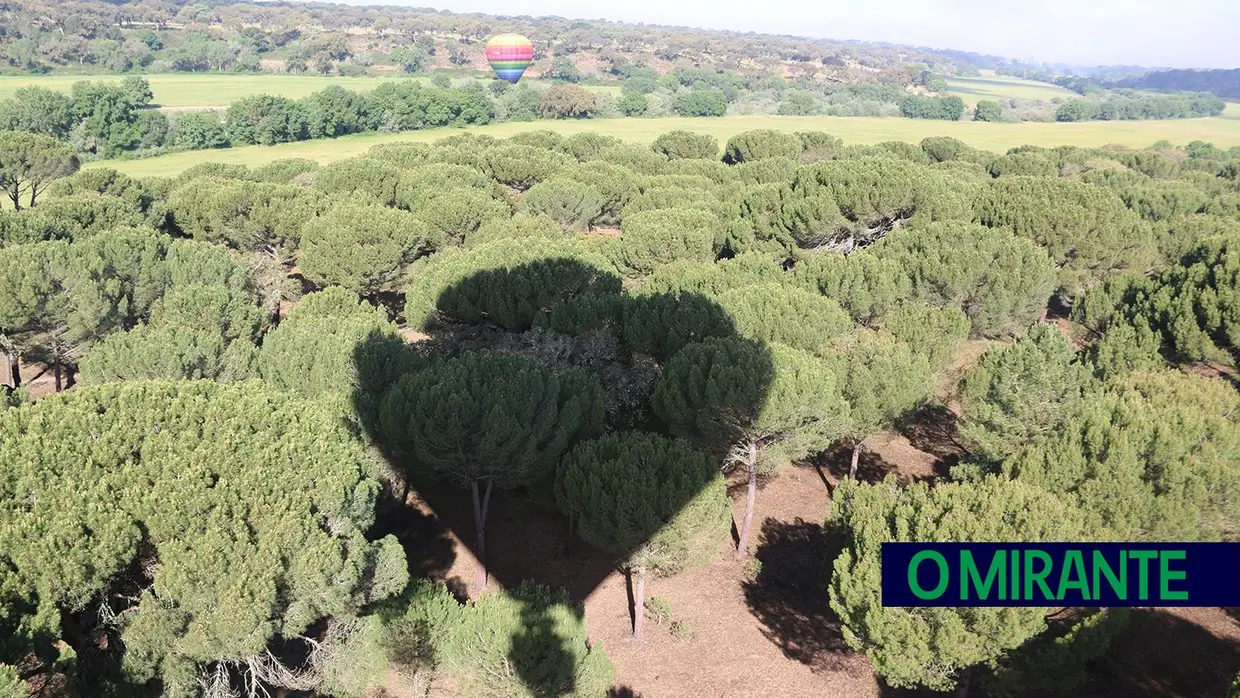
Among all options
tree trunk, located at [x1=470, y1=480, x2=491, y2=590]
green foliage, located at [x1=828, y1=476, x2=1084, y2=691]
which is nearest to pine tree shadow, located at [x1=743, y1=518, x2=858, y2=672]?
green foliage, located at [x1=828, y1=476, x2=1084, y2=691]

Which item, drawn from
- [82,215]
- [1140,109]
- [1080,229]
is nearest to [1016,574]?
[1080,229]

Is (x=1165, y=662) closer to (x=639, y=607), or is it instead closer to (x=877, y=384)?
(x=877, y=384)

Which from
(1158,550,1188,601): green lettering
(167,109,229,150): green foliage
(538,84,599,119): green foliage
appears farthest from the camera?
(538,84,599,119): green foliage

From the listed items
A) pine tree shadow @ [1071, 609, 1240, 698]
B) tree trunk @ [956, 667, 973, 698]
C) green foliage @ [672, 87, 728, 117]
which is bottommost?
pine tree shadow @ [1071, 609, 1240, 698]

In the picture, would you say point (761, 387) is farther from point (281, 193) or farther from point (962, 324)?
point (281, 193)

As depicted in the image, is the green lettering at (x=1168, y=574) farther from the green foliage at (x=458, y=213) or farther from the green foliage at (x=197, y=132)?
the green foliage at (x=197, y=132)

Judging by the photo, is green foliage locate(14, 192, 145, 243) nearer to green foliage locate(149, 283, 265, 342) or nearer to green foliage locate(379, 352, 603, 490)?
green foliage locate(149, 283, 265, 342)
